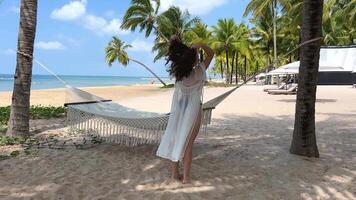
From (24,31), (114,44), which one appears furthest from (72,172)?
(114,44)

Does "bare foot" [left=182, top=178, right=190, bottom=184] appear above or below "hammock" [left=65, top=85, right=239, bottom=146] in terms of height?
below

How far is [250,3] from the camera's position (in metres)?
26.5

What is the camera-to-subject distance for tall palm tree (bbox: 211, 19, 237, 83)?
32125mm

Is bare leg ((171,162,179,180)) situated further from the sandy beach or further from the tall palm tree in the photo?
the tall palm tree

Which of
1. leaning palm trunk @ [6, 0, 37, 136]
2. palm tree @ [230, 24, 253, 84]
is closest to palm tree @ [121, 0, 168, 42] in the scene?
palm tree @ [230, 24, 253, 84]

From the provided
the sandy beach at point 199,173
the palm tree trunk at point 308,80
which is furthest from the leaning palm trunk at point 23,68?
the palm tree trunk at point 308,80

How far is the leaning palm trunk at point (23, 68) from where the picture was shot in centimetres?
488

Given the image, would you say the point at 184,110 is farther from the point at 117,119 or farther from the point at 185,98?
the point at 117,119

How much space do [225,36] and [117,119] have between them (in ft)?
95.0

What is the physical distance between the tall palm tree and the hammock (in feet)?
90.5

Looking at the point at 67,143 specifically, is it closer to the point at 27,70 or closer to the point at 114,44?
the point at 27,70

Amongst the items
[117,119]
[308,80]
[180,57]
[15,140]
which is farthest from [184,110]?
[15,140]

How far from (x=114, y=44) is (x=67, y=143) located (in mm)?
42689

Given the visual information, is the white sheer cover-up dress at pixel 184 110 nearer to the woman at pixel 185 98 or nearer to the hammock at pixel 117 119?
the woman at pixel 185 98
